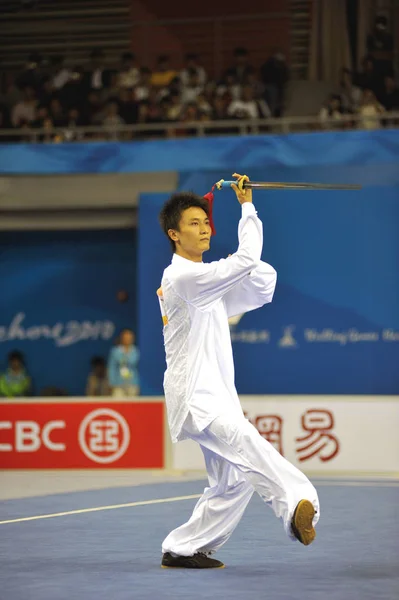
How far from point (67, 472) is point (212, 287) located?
7.77 m

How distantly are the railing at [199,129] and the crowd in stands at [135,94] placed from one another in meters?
0.08

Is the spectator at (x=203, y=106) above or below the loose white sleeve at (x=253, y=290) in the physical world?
above

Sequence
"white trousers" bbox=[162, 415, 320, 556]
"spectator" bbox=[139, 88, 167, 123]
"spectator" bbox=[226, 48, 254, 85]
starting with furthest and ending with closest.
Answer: "spectator" bbox=[226, 48, 254, 85] → "spectator" bbox=[139, 88, 167, 123] → "white trousers" bbox=[162, 415, 320, 556]

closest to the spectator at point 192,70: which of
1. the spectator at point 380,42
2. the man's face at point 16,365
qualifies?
the spectator at point 380,42

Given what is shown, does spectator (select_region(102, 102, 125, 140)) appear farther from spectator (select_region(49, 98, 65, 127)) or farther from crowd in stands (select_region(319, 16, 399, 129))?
crowd in stands (select_region(319, 16, 399, 129))

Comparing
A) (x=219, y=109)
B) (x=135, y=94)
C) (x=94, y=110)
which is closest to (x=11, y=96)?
(x=94, y=110)

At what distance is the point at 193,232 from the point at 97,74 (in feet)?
43.1

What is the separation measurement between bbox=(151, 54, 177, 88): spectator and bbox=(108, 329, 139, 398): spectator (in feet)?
14.2

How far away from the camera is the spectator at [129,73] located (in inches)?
736

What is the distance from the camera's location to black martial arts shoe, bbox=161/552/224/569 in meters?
6.45

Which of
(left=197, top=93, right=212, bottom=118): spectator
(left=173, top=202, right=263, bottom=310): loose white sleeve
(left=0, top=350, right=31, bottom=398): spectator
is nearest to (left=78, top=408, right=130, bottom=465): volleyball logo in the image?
(left=0, top=350, right=31, bottom=398): spectator

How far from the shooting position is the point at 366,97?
1680 cm

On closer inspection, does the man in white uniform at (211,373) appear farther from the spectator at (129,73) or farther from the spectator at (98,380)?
the spectator at (129,73)

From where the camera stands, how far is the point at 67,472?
532 inches
